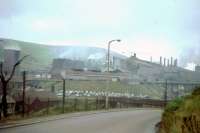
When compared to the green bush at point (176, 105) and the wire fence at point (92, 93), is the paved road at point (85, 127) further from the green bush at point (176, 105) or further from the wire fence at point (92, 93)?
the wire fence at point (92, 93)

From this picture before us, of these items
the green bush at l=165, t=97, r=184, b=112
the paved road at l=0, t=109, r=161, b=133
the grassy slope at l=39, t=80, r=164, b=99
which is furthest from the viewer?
the grassy slope at l=39, t=80, r=164, b=99

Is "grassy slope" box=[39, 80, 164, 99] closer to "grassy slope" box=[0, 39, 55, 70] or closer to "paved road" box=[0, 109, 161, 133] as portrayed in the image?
"grassy slope" box=[0, 39, 55, 70]

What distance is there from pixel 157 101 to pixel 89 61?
874 inches

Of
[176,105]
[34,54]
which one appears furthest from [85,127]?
[34,54]

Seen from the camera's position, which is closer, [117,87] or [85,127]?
[85,127]

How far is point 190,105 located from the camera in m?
11.1

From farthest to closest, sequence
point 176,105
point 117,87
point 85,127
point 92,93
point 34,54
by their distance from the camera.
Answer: point 117,87, point 92,93, point 34,54, point 85,127, point 176,105

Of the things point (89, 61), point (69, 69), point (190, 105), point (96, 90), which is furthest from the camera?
point (89, 61)

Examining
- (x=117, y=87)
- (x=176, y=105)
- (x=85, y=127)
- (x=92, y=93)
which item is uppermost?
(x=176, y=105)

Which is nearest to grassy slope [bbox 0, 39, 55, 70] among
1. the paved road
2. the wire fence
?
the wire fence

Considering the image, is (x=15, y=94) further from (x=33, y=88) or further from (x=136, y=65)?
(x=136, y=65)

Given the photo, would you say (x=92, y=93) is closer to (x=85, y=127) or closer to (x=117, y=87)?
(x=117, y=87)

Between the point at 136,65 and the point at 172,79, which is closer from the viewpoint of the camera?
the point at 172,79

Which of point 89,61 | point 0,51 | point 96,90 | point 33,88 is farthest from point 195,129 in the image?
point 89,61
